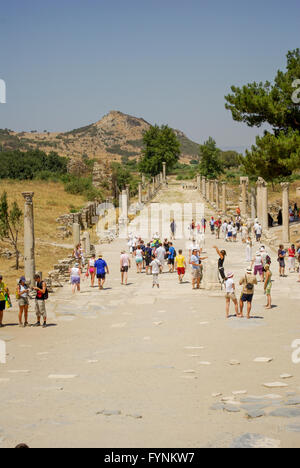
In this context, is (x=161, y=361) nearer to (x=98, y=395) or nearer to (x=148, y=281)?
(x=98, y=395)

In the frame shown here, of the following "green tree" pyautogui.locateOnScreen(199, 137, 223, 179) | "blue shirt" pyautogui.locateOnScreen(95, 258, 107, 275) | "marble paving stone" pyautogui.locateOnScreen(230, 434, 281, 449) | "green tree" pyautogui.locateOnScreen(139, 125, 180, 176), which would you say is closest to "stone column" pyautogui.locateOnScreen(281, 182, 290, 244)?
"blue shirt" pyautogui.locateOnScreen(95, 258, 107, 275)

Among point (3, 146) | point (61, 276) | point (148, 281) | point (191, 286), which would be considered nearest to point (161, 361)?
point (191, 286)

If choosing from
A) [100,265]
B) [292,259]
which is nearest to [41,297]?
[100,265]

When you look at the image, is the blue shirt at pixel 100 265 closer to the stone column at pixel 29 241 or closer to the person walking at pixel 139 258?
the stone column at pixel 29 241

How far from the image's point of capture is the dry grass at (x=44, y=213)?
105 ft

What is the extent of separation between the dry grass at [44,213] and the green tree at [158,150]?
611 inches

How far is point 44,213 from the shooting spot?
1984 inches

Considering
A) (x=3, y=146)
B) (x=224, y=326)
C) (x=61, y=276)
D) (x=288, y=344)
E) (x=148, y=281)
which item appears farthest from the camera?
(x=3, y=146)

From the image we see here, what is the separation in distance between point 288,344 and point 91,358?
4256mm

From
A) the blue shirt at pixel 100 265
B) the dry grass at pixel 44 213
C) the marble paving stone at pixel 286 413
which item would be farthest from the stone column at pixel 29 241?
the marble paving stone at pixel 286 413

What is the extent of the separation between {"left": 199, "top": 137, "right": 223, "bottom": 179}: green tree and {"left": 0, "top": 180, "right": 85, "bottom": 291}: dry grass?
60.7 feet

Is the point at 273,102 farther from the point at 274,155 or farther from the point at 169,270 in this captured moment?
the point at 169,270

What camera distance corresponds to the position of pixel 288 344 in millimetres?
12773

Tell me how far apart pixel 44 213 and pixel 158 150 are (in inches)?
1371
